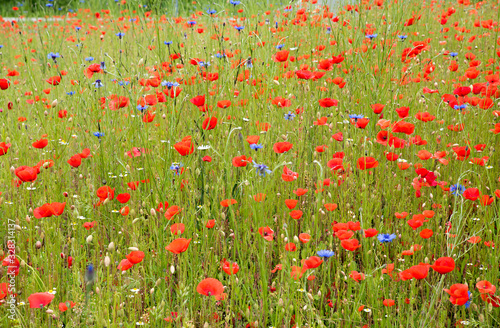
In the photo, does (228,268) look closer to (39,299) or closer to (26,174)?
(39,299)

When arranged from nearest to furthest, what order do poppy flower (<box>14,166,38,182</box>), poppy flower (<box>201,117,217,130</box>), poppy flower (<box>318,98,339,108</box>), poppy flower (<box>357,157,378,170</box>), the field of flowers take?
the field of flowers < poppy flower (<box>14,166,38,182</box>) < poppy flower (<box>357,157,378,170</box>) < poppy flower (<box>201,117,217,130</box>) < poppy flower (<box>318,98,339,108</box>)

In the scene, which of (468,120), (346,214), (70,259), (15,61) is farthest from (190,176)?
(15,61)

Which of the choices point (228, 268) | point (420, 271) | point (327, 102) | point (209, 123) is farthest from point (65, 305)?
point (327, 102)

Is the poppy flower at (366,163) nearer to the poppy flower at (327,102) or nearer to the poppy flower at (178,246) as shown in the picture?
the poppy flower at (327,102)

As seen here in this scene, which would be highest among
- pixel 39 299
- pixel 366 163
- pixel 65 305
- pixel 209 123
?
pixel 209 123

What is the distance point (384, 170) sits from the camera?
2297 millimetres

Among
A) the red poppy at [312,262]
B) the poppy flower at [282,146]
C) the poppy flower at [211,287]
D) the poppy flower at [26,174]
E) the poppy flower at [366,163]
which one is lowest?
the poppy flower at [211,287]

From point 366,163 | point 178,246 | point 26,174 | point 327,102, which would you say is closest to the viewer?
point 178,246

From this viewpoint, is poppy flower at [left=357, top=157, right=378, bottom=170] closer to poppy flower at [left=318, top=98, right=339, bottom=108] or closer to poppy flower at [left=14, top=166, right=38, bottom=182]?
poppy flower at [left=318, top=98, right=339, bottom=108]

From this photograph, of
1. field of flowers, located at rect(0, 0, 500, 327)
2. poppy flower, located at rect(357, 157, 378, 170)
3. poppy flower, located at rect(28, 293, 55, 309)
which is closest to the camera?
poppy flower, located at rect(28, 293, 55, 309)

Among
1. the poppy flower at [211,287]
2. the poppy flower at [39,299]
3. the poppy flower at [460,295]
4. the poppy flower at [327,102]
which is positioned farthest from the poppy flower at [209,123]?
the poppy flower at [460,295]

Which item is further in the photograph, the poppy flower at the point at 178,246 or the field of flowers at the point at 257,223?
the field of flowers at the point at 257,223

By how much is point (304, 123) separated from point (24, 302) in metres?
1.88

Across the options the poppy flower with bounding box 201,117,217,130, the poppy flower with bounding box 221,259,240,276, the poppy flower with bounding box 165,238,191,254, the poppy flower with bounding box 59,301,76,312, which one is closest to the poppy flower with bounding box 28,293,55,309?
the poppy flower with bounding box 59,301,76,312
